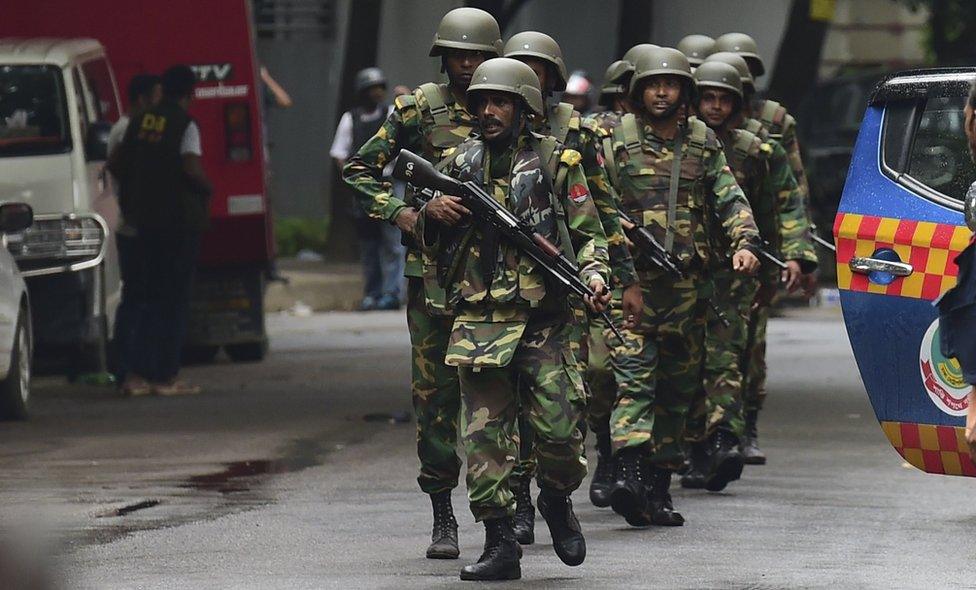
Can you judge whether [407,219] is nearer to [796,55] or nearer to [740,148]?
[740,148]

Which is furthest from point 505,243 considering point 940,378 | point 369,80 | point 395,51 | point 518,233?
point 395,51

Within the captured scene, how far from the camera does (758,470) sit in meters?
9.89

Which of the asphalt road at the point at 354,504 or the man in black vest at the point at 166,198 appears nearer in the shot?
the asphalt road at the point at 354,504

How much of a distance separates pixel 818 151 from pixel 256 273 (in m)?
9.40

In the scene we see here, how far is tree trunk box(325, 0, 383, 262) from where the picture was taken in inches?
924

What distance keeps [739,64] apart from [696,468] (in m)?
1.70

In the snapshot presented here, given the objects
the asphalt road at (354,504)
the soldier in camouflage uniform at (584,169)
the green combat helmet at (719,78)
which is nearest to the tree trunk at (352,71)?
the asphalt road at (354,504)

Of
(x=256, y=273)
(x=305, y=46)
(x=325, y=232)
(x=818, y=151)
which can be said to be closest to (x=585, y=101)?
(x=256, y=273)

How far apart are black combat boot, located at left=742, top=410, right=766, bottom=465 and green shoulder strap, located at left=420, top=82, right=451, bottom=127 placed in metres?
3.32

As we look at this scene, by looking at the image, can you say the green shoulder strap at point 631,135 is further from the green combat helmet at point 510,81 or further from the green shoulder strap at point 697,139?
the green combat helmet at point 510,81

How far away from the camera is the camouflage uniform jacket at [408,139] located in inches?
286

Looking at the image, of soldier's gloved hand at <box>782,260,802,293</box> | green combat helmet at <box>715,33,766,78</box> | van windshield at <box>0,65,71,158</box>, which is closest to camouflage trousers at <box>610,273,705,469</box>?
soldier's gloved hand at <box>782,260,802,293</box>

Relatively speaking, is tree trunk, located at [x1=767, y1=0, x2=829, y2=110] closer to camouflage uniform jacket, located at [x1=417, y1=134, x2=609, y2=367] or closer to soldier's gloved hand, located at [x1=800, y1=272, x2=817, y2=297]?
soldier's gloved hand, located at [x1=800, y1=272, x2=817, y2=297]

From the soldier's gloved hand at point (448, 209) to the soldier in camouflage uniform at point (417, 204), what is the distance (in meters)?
0.33
